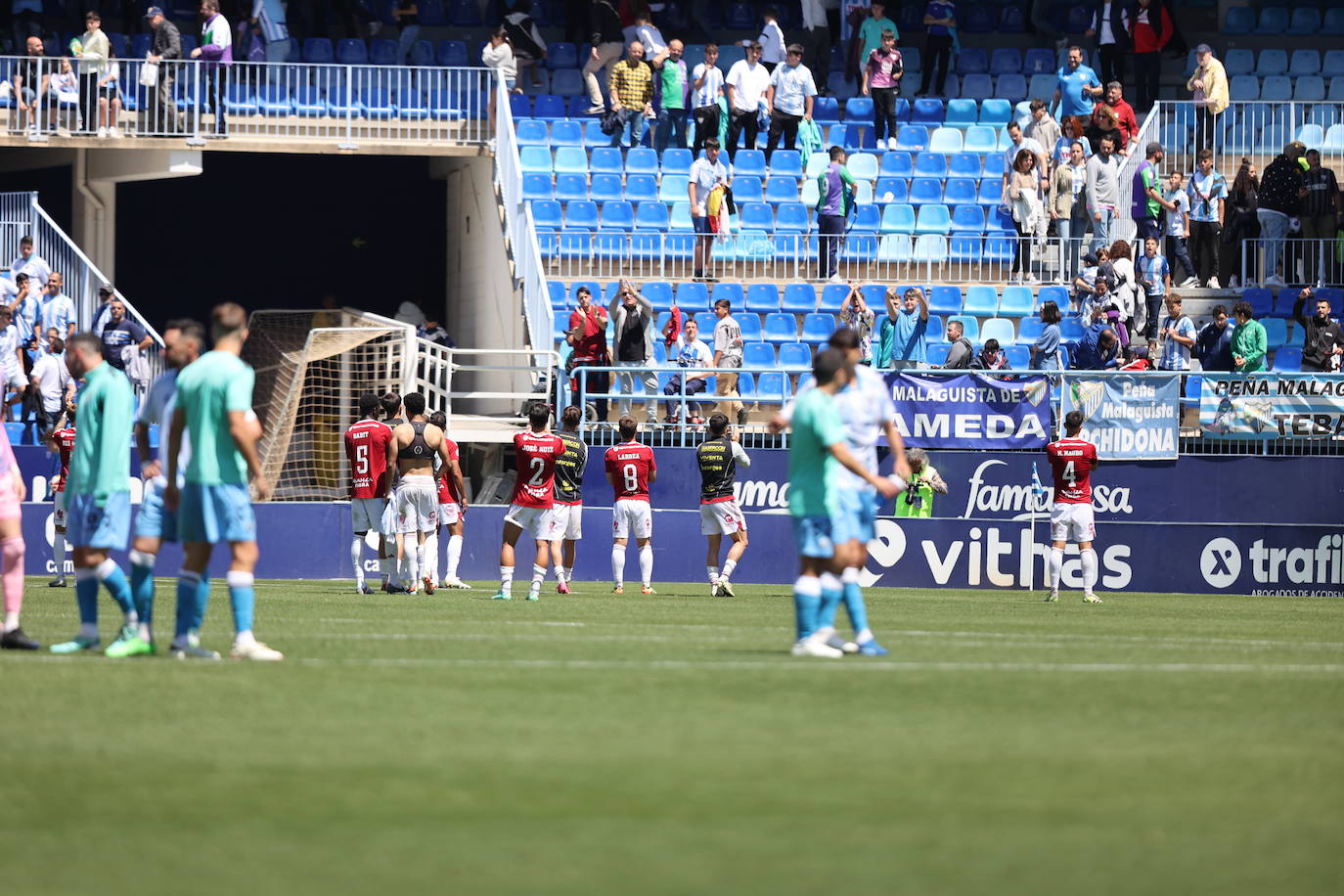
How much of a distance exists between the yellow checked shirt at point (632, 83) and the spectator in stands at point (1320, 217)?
1058 centimetres

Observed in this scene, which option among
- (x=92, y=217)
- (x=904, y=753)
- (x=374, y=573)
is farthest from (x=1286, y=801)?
(x=92, y=217)

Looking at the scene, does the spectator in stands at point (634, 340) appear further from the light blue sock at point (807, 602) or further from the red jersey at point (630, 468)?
the light blue sock at point (807, 602)

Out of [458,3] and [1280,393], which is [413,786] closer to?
[1280,393]

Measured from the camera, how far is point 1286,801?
696 centimetres

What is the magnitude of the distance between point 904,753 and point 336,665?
13.8 ft

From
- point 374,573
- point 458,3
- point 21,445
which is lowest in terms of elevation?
point 374,573

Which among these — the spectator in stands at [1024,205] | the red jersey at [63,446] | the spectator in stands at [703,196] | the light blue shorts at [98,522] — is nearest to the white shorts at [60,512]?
the red jersey at [63,446]

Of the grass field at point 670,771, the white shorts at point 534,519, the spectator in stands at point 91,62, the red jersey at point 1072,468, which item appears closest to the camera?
the grass field at point 670,771

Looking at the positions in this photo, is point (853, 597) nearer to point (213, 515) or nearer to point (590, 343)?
point (213, 515)

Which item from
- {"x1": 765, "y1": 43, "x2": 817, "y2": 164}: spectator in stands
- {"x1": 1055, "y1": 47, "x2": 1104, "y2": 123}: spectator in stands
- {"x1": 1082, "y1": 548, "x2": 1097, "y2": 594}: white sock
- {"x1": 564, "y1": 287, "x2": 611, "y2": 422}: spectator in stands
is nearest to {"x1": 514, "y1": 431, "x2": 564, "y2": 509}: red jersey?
{"x1": 1082, "y1": 548, "x2": 1097, "y2": 594}: white sock

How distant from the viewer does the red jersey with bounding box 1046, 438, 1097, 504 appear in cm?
2147

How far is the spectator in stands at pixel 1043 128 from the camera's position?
1197 inches

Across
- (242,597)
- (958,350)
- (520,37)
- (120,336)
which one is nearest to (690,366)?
(958,350)

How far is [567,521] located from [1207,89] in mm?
15913
